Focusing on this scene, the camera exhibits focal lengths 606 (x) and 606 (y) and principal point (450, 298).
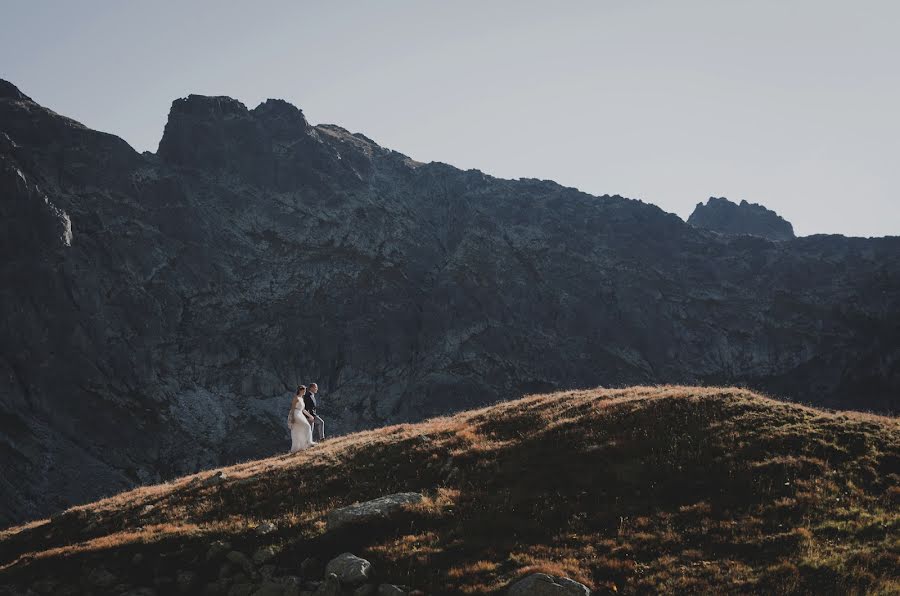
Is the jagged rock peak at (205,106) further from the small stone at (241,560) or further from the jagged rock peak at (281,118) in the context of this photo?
the small stone at (241,560)

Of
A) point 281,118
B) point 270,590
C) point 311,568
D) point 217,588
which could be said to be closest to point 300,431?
point 217,588

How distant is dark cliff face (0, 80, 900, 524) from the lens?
4225 inches

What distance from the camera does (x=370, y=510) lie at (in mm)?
18484

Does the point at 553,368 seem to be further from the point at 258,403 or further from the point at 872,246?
the point at 872,246

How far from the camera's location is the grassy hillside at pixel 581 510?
14422mm

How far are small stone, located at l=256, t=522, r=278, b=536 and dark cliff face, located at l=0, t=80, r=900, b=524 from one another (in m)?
85.5

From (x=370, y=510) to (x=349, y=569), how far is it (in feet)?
10.8

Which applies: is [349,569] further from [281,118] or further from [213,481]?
[281,118]

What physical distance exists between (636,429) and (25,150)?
485ft

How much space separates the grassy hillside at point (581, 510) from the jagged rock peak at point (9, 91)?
154437 mm

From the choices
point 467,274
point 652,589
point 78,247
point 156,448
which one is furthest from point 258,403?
point 652,589

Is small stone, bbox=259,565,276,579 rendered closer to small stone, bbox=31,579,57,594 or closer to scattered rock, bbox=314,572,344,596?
scattered rock, bbox=314,572,344,596

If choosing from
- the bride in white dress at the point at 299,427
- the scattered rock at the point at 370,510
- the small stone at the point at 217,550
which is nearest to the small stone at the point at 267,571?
the small stone at the point at 217,550

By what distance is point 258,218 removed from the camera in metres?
155
